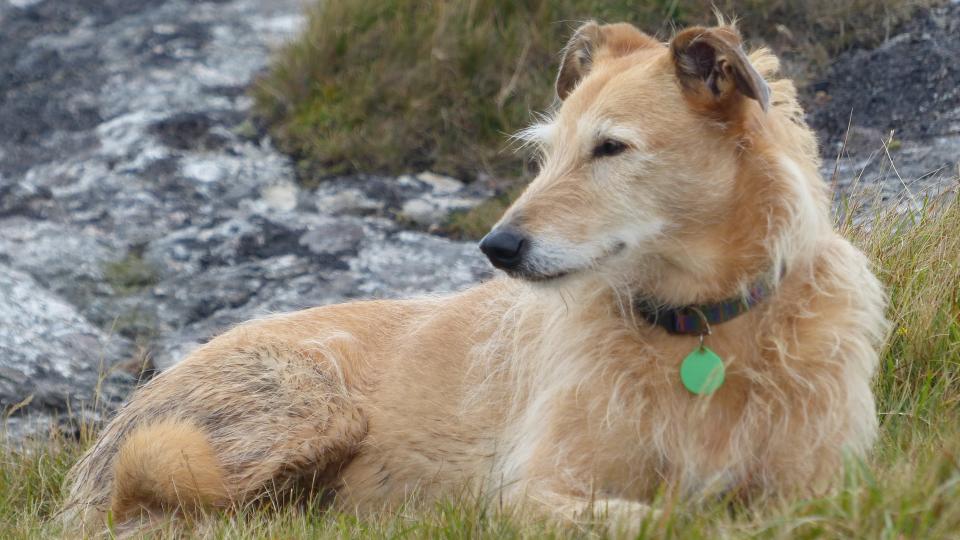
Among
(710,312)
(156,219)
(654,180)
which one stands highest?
(654,180)

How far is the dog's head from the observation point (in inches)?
156

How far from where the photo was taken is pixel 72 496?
5.12 m

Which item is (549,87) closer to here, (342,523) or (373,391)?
(373,391)

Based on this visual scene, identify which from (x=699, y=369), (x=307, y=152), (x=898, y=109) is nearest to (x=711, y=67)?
(x=699, y=369)

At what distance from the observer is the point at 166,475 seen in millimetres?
4711

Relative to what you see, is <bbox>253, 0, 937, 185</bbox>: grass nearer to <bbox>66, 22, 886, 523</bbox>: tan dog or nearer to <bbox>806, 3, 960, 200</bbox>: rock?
<bbox>806, 3, 960, 200</bbox>: rock

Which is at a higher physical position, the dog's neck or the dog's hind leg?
the dog's neck

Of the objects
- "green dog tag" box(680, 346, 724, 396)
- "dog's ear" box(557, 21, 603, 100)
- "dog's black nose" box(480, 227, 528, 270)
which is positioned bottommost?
"green dog tag" box(680, 346, 724, 396)

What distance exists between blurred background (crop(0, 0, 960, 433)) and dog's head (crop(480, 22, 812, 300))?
2342 mm

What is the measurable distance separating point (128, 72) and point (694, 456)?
6340 millimetres

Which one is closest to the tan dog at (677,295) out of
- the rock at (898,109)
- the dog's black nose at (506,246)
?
the dog's black nose at (506,246)

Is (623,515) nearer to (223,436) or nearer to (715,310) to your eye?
(715,310)

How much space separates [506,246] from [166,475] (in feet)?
5.87

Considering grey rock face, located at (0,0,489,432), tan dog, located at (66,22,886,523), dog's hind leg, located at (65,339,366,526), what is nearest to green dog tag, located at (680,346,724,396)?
tan dog, located at (66,22,886,523)
